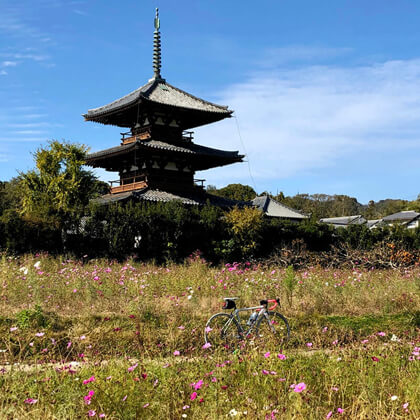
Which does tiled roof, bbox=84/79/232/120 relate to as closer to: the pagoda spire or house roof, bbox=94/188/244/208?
the pagoda spire

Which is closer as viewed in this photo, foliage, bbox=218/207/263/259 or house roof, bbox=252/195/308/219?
foliage, bbox=218/207/263/259

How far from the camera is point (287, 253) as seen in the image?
2112 centimetres

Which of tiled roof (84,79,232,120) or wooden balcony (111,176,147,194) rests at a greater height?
tiled roof (84,79,232,120)

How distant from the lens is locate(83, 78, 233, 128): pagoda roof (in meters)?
27.6

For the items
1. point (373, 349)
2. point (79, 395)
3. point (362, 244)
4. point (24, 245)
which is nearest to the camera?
point (79, 395)

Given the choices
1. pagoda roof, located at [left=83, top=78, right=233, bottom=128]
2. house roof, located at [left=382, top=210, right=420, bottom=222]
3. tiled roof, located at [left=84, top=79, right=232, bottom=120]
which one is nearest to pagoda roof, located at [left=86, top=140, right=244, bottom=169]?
pagoda roof, located at [left=83, top=78, right=233, bottom=128]

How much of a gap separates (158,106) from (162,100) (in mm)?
498

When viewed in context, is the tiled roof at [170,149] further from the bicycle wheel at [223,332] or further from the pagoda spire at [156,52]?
the bicycle wheel at [223,332]

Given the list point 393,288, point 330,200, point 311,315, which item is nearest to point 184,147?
point 393,288

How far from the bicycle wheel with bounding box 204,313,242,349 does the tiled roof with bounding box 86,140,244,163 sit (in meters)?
19.0

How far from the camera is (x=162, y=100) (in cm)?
2795

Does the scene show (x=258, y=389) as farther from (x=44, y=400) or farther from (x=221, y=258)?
(x=221, y=258)

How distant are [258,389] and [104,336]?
3.53 metres

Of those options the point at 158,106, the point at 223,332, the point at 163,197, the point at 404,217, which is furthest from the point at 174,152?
the point at 404,217
